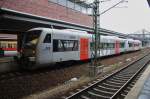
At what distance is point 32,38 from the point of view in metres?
16.9

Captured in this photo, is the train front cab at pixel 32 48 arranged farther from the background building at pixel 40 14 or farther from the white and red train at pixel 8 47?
the white and red train at pixel 8 47

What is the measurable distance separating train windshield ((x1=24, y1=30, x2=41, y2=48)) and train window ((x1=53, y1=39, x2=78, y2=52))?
4.87 feet

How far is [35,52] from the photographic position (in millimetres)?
16094

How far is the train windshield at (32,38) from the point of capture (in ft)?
54.1

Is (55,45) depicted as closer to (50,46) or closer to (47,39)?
(50,46)

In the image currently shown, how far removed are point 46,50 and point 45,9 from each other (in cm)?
1859

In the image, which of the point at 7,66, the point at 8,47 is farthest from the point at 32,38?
the point at 8,47

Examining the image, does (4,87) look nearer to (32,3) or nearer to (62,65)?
(62,65)

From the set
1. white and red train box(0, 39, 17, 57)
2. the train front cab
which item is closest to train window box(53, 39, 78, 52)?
the train front cab

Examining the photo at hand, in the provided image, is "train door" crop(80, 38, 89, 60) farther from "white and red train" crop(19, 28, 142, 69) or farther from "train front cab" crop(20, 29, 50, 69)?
"train front cab" crop(20, 29, 50, 69)

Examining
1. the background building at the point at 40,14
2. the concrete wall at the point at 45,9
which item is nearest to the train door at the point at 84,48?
the background building at the point at 40,14

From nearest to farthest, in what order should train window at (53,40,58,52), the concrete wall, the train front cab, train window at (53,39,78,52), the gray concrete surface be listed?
the train front cab
the gray concrete surface
train window at (53,40,58,52)
train window at (53,39,78,52)
the concrete wall

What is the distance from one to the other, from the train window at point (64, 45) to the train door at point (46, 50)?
0.69 m

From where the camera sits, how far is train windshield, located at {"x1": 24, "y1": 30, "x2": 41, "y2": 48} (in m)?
16.5
